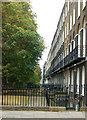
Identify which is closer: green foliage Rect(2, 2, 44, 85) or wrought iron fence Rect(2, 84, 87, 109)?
wrought iron fence Rect(2, 84, 87, 109)

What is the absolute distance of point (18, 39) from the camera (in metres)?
19.5

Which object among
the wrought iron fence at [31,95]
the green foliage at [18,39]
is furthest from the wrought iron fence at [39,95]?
the green foliage at [18,39]

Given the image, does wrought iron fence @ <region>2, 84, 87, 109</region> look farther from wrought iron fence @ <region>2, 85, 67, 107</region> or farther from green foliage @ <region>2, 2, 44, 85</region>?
green foliage @ <region>2, 2, 44, 85</region>

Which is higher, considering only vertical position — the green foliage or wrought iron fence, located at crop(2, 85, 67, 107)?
the green foliage

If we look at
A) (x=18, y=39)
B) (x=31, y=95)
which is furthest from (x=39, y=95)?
(x=18, y=39)

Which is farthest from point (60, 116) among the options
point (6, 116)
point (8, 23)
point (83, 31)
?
point (8, 23)

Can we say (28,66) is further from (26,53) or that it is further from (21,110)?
(21,110)

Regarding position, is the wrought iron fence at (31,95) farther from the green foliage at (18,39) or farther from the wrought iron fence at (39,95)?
the green foliage at (18,39)

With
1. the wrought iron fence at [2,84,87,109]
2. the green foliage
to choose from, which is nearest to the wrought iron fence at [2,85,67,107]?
the wrought iron fence at [2,84,87,109]

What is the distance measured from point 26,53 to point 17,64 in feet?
6.11

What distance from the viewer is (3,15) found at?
18.7m

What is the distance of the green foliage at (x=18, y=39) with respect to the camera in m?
18.4

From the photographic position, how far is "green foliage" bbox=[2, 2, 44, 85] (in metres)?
18.4

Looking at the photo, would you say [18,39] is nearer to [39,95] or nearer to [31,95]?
[39,95]
